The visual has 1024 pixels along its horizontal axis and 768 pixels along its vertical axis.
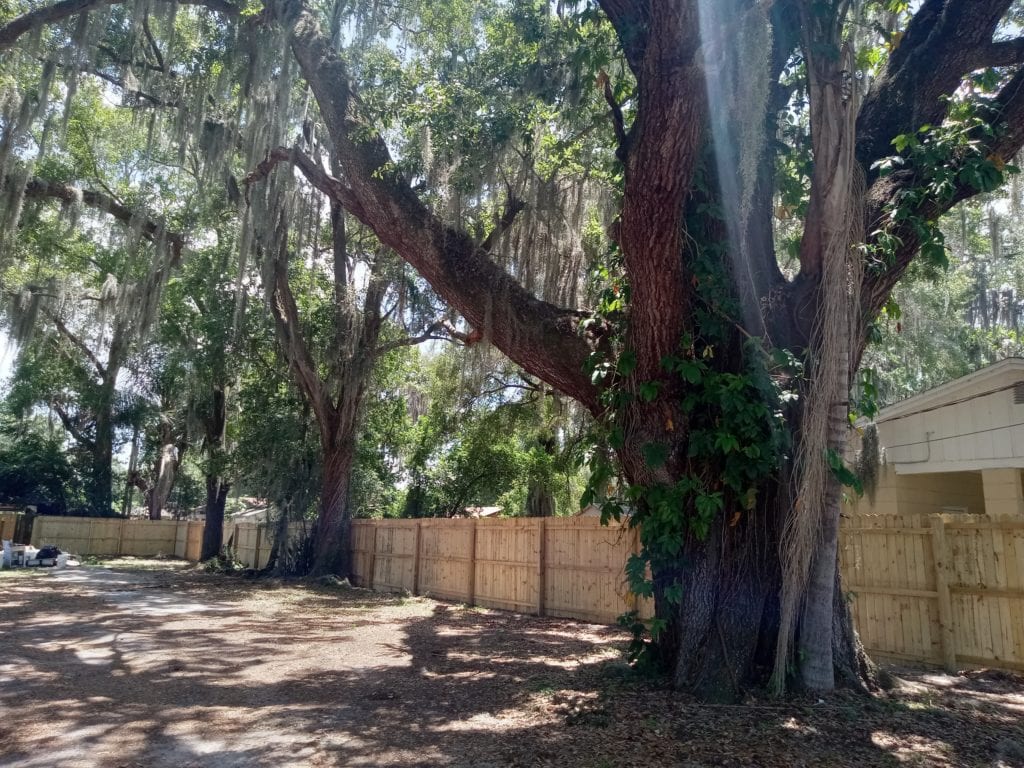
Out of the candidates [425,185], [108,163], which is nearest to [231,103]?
[425,185]

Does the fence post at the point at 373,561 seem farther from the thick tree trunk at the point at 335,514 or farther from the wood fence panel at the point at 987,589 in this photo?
the wood fence panel at the point at 987,589

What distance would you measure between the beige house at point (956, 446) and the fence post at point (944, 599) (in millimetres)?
1471

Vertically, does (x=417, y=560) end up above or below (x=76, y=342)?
below

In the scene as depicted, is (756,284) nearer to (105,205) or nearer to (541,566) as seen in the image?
(541,566)

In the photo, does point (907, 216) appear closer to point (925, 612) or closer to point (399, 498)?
point (925, 612)

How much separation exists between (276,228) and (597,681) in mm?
9964

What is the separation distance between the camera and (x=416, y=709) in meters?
5.66

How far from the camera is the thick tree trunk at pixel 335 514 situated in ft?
55.8

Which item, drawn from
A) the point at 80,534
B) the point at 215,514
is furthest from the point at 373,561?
the point at 80,534

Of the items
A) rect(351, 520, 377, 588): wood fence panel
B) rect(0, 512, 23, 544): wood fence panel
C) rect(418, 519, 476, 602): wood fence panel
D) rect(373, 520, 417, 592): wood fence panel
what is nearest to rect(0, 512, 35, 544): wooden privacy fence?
rect(0, 512, 23, 544): wood fence panel

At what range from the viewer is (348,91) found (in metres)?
8.58

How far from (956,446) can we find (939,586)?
386 centimetres

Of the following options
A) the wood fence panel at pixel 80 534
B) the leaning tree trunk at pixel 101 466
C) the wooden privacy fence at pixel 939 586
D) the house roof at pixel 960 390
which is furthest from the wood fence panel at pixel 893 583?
the wood fence panel at pixel 80 534

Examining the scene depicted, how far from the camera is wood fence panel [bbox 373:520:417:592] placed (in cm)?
1520
